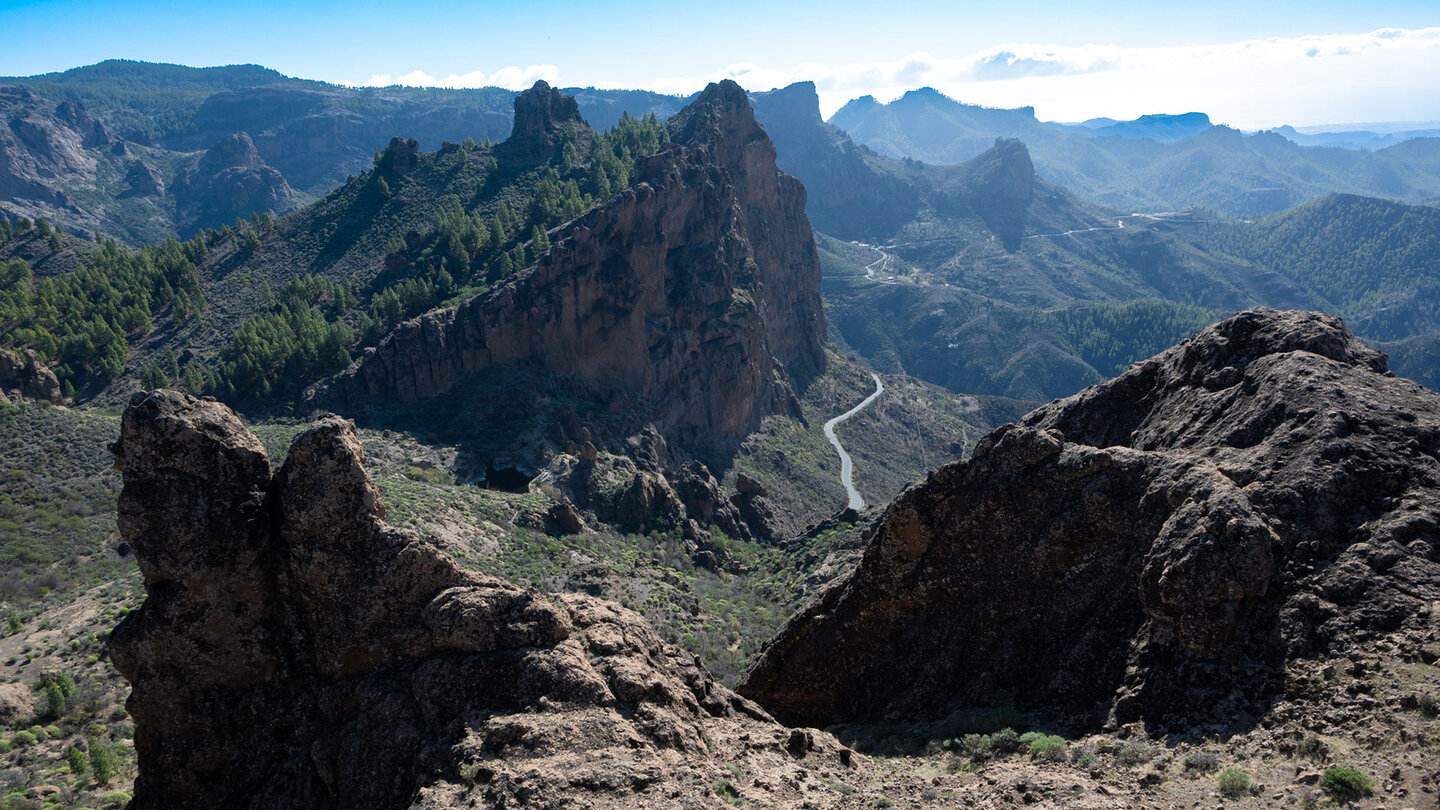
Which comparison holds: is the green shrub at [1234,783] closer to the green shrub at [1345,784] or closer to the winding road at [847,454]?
the green shrub at [1345,784]

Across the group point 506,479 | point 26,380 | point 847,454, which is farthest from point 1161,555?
point 847,454

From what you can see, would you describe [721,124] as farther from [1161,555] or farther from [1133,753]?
[1133,753]

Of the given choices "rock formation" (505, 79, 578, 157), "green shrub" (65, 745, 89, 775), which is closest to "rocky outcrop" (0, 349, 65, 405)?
"green shrub" (65, 745, 89, 775)

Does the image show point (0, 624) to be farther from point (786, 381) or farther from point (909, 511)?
point (786, 381)

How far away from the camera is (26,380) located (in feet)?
227

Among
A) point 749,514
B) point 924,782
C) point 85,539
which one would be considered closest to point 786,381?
point 749,514

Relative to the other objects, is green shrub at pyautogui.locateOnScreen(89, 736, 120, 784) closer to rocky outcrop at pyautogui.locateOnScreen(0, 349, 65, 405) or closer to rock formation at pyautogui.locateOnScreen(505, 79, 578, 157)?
rocky outcrop at pyautogui.locateOnScreen(0, 349, 65, 405)

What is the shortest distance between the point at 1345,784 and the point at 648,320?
272ft

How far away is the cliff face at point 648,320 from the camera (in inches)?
3049

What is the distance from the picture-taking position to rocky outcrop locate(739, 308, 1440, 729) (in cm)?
1436

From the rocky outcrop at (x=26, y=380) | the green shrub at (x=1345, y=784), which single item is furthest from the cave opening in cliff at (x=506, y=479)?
the green shrub at (x=1345, y=784)

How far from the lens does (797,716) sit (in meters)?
22.3

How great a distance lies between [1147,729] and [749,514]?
62.6 metres

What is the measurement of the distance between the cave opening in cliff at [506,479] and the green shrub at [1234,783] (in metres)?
58.5
